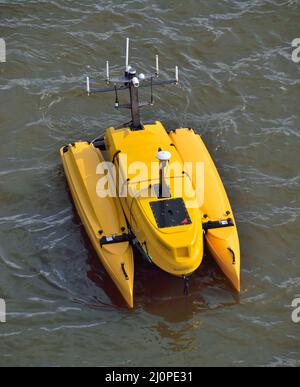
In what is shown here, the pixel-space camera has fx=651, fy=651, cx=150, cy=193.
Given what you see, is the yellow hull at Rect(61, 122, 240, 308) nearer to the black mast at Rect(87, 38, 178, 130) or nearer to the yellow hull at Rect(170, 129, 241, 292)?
the yellow hull at Rect(170, 129, 241, 292)

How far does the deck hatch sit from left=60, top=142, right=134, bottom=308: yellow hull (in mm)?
1158

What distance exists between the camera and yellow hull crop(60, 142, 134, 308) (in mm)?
13922

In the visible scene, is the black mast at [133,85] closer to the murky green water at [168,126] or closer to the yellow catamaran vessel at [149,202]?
the yellow catamaran vessel at [149,202]

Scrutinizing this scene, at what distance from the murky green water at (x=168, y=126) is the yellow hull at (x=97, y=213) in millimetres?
567

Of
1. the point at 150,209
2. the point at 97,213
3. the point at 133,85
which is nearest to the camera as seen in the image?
the point at 150,209

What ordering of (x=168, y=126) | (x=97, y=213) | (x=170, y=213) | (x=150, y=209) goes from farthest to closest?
1. (x=168, y=126)
2. (x=97, y=213)
3. (x=150, y=209)
4. (x=170, y=213)

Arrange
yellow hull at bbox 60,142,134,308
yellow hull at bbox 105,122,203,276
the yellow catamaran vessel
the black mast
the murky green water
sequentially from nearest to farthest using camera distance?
yellow hull at bbox 105,122,203,276, the murky green water, the yellow catamaran vessel, yellow hull at bbox 60,142,134,308, the black mast

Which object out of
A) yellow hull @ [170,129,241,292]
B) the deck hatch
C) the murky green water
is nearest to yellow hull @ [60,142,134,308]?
the murky green water

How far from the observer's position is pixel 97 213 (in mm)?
14906

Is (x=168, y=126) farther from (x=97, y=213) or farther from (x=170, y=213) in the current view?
(x=170, y=213)

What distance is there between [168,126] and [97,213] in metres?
4.97

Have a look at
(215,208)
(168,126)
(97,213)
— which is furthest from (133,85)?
(215,208)

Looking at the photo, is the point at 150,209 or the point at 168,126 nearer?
the point at 150,209
